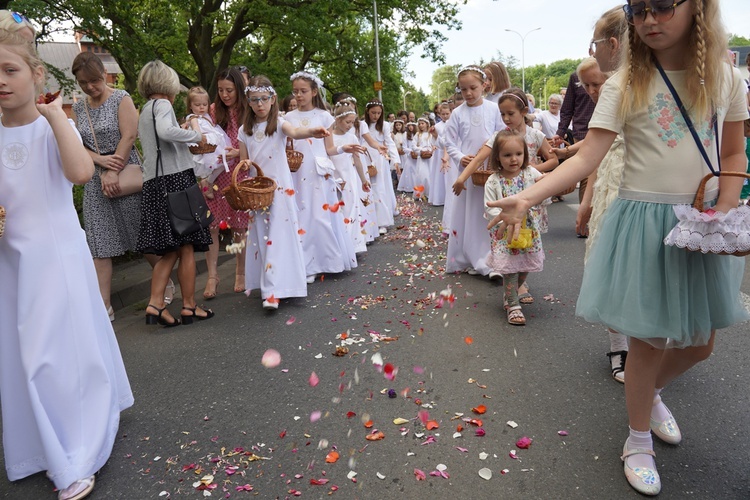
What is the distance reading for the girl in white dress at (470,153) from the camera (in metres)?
6.25

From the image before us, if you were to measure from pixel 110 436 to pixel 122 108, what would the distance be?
3196 millimetres

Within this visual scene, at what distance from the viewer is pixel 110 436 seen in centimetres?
305

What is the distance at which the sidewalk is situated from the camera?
669cm

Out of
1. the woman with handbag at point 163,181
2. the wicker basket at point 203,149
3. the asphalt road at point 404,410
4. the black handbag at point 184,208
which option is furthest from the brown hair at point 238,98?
the asphalt road at point 404,410

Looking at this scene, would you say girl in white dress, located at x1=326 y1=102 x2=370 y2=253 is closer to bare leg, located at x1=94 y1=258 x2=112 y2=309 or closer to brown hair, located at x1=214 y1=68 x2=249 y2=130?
brown hair, located at x1=214 y1=68 x2=249 y2=130

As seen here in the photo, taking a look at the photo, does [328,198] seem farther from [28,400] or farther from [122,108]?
[28,400]

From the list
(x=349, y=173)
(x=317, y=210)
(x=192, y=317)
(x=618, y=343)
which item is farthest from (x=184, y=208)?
(x=618, y=343)

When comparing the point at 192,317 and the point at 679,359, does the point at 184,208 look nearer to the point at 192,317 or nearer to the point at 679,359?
the point at 192,317

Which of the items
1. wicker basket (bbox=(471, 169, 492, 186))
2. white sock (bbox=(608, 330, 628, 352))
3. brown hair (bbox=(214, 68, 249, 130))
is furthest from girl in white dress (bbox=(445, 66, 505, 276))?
white sock (bbox=(608, 330, 628, 352))

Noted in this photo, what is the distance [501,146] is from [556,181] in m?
2.92

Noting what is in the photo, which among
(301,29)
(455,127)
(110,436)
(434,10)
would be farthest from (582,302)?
(434,10)

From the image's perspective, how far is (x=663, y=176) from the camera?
2.42 meters

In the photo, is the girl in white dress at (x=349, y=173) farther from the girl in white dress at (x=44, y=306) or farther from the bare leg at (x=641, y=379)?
the bare leg at (x=641, y=379)

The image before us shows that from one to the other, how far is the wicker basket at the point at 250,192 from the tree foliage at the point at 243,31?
628cm
